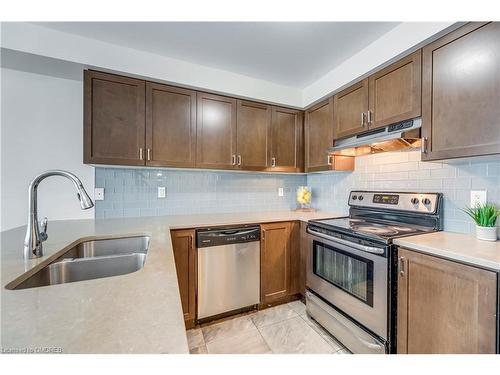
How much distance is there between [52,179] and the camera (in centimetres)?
204

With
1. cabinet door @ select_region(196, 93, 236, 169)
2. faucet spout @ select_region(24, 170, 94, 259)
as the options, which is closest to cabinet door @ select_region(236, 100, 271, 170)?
cabinet door @ select_region(196, 93, 236, 169)

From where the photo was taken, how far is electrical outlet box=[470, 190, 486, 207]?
1495mm

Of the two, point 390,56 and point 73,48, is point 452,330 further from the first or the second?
point 73,48

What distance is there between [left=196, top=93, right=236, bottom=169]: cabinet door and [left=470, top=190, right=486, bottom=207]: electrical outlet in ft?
6.37

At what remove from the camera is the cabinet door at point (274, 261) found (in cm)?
222

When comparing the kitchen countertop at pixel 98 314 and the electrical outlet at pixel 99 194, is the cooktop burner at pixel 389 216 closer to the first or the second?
the kitchen countertop at pixel 98 314

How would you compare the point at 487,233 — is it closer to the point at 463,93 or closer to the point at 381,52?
the point at 463,93

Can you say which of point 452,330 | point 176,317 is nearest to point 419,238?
point 452,330

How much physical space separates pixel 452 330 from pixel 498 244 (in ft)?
1.96

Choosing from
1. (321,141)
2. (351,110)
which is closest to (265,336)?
(321,141)

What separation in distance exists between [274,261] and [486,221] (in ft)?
5.27

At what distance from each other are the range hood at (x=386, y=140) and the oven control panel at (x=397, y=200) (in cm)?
41

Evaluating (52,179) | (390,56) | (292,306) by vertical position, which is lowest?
(292,306)

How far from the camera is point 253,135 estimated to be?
8.16ft
